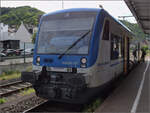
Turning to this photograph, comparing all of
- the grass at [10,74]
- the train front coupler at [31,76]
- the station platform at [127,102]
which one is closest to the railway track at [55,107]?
the train front coupler at [31,76]

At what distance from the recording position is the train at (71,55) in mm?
5484

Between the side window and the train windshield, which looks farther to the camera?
the side window

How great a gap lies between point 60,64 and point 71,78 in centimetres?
74

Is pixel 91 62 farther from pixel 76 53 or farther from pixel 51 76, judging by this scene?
pixel 51 76

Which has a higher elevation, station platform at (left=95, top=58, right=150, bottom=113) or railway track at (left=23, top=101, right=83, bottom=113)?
station platform at (left=95, top=58, right=150, bottom=113)

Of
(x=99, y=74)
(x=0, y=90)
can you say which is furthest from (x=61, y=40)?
(x=0, y=90)

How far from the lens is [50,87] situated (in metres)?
5.64

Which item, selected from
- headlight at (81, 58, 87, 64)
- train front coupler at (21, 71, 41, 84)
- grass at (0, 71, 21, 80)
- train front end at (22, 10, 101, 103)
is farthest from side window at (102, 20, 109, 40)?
grass at (0, 71, 21, 80)

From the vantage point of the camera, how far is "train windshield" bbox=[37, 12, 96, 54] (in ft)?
19.2

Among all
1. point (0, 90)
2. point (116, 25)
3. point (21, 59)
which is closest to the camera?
point (116, 25)

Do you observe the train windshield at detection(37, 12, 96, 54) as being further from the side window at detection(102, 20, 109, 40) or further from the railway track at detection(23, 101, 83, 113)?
the railway track at detection(23, 101, 83, 113)

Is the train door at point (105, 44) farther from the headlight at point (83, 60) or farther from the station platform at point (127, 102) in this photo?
the station platform at point (127, 102)

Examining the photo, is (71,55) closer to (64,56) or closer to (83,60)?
(64,56)

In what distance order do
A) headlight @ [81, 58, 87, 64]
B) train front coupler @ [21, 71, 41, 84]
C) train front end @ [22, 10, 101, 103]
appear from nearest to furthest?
1. train front end @ [22, 10, 101, 103]
2. headlight @ [81, 58, 87, 64]
3. train front coupler @ [21, 71, 41, 84]
